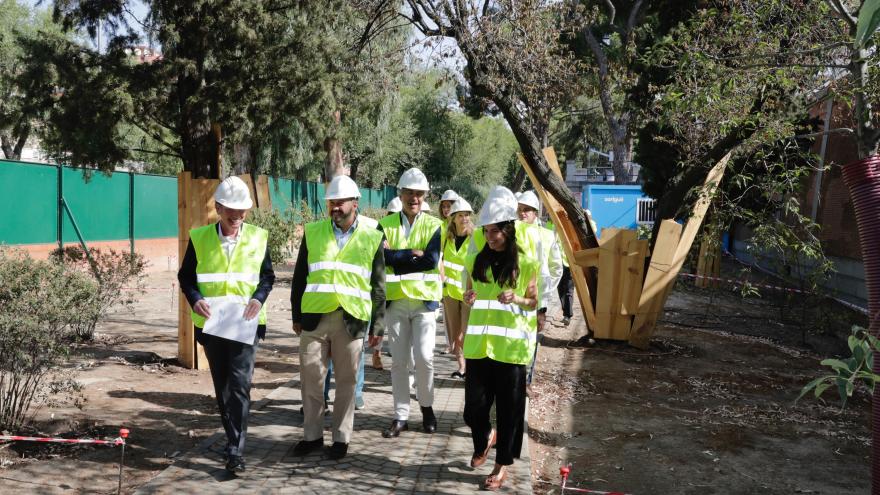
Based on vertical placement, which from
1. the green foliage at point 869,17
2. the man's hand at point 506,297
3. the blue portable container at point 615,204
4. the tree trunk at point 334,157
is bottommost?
the man's hand at point 506,297

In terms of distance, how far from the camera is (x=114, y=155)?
27.4ft

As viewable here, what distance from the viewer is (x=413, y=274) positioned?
616cm

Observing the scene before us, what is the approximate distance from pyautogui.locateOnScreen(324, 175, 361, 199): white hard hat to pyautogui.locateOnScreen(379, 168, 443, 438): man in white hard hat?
72cm

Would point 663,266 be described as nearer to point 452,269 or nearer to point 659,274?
point 659,274

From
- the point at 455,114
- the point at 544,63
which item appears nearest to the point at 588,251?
the point at 544,63

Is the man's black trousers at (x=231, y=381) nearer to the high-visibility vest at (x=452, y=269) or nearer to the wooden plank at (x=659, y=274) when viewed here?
the high-visibility vest at (x=452, y=269)

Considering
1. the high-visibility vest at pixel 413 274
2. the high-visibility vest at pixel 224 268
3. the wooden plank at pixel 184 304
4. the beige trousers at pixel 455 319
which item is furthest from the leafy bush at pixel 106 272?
the high-visibility vest at pixel 224 268

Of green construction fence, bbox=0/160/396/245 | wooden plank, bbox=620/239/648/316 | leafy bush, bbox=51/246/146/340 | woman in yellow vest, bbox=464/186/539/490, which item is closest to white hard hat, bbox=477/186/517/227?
woman in yellow vest, bbox=464/186/539/490

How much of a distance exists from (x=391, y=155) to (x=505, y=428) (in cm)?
3539

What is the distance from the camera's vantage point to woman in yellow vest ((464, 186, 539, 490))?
4.85 metres

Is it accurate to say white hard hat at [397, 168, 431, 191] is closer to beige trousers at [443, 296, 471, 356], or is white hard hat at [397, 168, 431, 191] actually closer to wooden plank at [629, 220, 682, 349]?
beige trousers at [443, 296, 471, 356]

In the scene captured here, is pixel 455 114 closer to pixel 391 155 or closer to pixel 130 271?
pixel 391 155

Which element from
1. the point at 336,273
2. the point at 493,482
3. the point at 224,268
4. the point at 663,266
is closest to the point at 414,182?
the point at 336,273

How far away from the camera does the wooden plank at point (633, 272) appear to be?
1043cm
